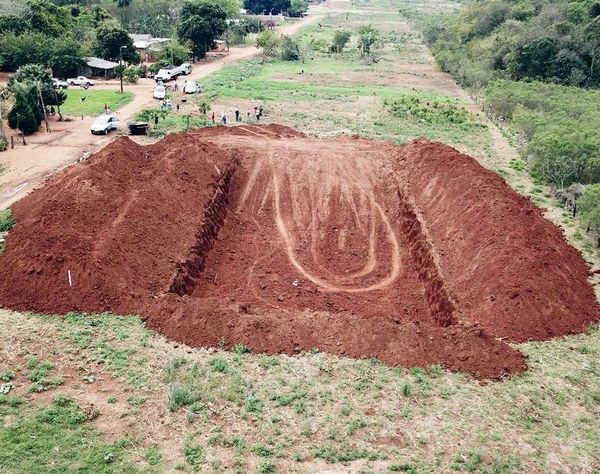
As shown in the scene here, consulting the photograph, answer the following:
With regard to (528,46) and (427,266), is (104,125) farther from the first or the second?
(528,46)

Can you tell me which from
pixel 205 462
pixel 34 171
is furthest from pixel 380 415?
pixel 34 171

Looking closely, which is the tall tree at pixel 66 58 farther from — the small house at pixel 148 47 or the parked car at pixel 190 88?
the small house at pixel 148 47

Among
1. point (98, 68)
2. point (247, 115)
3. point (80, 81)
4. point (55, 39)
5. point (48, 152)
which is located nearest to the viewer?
point (48, 152)

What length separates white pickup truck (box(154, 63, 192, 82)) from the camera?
5823 centimetres

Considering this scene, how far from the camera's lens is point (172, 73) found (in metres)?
60.0

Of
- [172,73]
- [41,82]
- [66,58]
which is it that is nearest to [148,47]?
[172,73]

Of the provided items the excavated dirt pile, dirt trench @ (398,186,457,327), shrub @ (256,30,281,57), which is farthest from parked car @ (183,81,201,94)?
dirt trench @ (398,186,457,327)

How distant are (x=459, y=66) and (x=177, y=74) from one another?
118ft

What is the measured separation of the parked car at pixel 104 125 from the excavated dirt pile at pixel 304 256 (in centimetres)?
1063

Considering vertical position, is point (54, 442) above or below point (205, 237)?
below

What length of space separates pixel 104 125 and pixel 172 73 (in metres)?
22.7

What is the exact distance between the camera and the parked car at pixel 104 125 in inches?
1551

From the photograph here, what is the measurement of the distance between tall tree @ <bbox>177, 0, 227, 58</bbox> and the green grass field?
21.1 m

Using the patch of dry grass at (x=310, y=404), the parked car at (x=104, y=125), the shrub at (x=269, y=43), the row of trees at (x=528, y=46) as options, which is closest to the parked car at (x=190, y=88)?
the parked car at (x=104, y=125)
